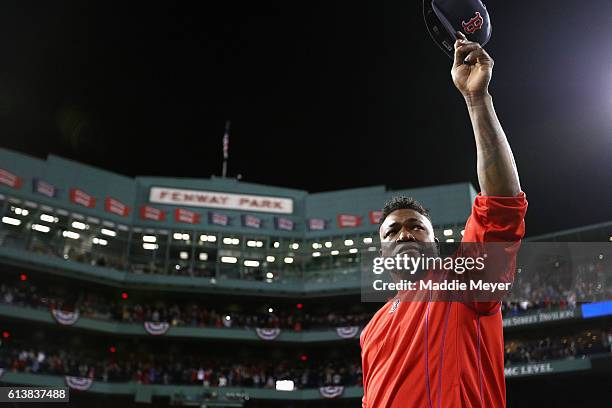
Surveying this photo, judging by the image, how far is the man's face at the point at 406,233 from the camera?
2.70m

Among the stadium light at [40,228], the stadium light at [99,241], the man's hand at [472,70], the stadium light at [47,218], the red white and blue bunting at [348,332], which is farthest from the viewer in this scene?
the stadium light at [99,241]

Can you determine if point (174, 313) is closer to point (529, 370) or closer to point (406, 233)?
point (529, 370)

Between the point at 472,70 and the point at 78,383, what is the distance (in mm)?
34734

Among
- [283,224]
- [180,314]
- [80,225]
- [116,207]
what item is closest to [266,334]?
[180,314]

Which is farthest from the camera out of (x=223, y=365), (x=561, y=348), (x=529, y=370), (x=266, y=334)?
(x=223, y=365)

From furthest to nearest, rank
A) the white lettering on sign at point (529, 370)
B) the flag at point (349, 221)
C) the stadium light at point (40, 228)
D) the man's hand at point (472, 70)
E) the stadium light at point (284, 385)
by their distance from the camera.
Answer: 1. the flag at point (349, 221)
2. the stadium light at point (40, 228)
3. the stadium light at point (284, 385)
4. the white lettering on sign at point (529, 370)
5. the man's hand at point (472, 70)

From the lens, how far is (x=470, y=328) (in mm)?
2311

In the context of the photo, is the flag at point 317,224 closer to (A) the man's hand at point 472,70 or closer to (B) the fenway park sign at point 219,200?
(B) the fenway park sign at point 219,200

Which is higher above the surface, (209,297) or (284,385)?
(209,297)

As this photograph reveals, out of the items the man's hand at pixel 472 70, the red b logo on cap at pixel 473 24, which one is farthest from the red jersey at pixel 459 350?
the red b logo on cap at pixel 473 24

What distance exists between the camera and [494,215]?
86.1 inches

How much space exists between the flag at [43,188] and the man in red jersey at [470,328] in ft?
130

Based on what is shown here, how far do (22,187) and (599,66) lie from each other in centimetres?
3374

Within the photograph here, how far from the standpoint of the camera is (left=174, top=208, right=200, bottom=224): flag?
4319cm
